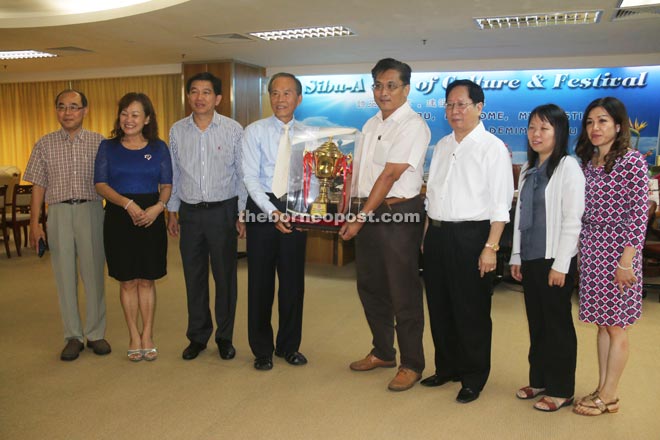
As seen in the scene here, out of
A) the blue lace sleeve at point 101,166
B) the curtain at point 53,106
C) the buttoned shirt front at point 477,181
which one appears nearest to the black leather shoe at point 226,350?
the blue lace sleeve at point 101,166

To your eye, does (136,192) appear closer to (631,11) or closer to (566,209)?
(566,209)

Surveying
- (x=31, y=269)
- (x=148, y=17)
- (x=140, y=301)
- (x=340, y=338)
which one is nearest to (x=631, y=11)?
(x=340, y=338)

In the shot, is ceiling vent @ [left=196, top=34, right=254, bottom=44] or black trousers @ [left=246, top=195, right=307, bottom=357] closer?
black trousers @ [left=246, top=195, right=307, bottom=357]

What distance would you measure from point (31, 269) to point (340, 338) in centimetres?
412

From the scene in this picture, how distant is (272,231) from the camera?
3.23 metres

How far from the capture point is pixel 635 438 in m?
2.58

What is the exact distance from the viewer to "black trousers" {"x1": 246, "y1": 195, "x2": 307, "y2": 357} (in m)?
3.24

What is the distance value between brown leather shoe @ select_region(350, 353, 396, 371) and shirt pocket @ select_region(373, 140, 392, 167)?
1.19 meters

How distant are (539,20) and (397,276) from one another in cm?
447

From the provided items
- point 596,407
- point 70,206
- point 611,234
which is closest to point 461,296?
point 611,234

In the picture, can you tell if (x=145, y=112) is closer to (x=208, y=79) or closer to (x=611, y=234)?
(x=208, y=79)

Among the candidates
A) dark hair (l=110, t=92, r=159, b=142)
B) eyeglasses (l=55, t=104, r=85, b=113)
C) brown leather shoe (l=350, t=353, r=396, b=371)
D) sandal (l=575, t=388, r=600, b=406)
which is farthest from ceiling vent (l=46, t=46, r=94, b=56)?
sandal (l=575, t=388, r=600, b=406)

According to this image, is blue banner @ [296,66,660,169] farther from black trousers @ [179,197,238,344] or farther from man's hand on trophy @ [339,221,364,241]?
man's hand on trophy @ [339,221,364,241]

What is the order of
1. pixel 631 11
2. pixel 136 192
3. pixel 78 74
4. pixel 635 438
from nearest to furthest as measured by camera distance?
pixel 635 438 < pixel 136 192 < pixel 631 11 < pixel 78 74
